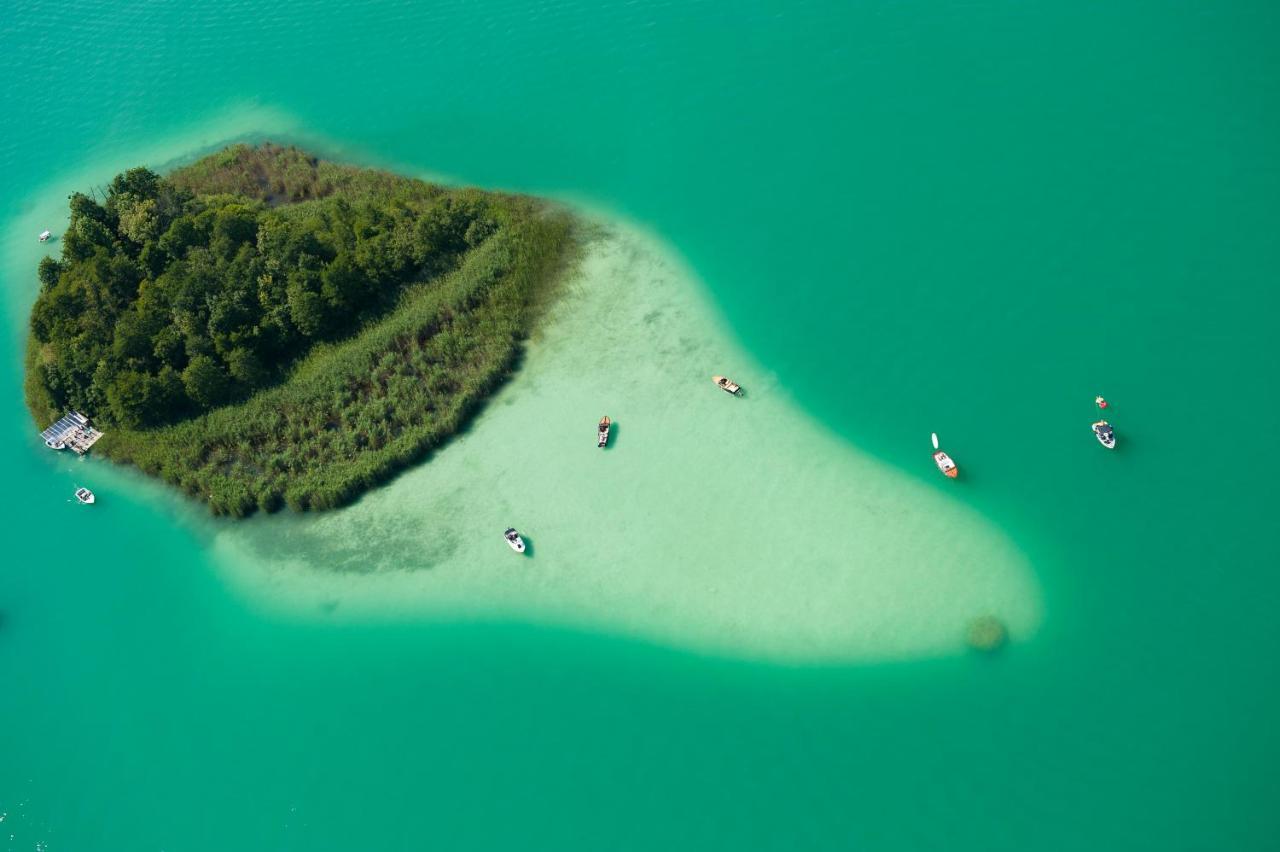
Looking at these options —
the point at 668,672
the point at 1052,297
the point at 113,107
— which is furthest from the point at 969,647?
the point at 113,107

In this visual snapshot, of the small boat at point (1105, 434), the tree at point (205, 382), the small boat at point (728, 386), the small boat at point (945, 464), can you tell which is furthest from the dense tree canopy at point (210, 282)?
the small boat at point (1105, 434)

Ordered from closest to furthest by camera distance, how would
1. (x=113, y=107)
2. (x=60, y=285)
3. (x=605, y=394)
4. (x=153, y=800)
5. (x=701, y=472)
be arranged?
(x=153, y=800), (x=701, y=472), (x=605, y=394), (x=60, y=285), (x=113, y=107)

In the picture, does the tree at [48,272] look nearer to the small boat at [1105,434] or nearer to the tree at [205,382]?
the tree at [205,382]

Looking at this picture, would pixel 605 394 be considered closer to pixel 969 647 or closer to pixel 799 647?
pixel 799 647

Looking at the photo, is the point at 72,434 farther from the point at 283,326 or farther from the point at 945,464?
the point at 945,464

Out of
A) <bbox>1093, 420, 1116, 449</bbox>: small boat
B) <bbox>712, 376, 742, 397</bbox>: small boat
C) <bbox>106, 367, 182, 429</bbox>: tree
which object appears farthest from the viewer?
<bbox>106, 367, 182, 429</bbox>: tree

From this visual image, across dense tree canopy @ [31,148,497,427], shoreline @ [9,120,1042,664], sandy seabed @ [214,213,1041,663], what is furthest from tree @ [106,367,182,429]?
sandy seabed @ [214,213,1041,663]

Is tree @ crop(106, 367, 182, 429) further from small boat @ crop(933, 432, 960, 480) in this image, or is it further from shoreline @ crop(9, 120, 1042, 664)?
small boat @ crop(933, 432, 960, 480)
